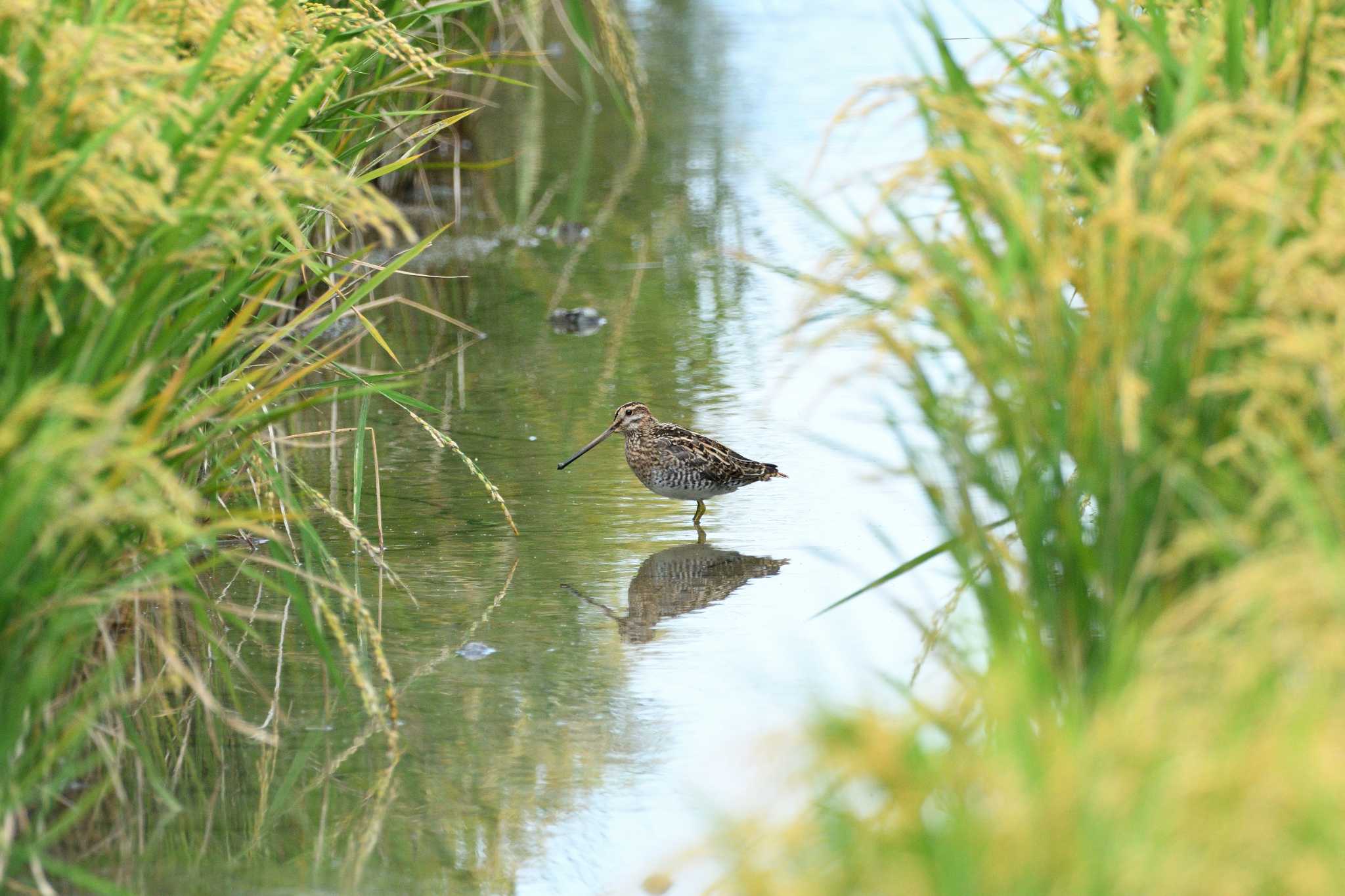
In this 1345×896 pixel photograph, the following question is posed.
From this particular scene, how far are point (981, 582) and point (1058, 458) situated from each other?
0.42 m

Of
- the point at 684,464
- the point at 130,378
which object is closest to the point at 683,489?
the point at 684,464

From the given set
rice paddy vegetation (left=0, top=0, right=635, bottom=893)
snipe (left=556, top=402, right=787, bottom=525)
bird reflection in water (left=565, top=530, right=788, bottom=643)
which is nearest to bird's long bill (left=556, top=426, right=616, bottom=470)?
snipe (left=556, top=402, right=787, bottom=525)

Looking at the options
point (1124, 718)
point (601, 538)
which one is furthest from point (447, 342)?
point (1124, 718)

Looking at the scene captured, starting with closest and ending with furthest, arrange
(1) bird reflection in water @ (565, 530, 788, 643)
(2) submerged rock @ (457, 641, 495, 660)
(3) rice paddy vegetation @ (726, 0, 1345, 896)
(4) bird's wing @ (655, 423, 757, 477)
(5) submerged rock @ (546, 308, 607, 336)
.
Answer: (3) rice paddy vegetation @ (726, 0, 1345, 896), (2) submerged rock @ (457, 641, 495, 660), (1) bird reflection in water @ (565, 530, 788, 643), (4) bird's wing @ (655, 423, 757, 477), (5) submerged rock @ (546, 308, 607, 336)

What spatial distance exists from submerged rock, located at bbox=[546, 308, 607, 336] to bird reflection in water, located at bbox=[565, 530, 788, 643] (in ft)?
8.95

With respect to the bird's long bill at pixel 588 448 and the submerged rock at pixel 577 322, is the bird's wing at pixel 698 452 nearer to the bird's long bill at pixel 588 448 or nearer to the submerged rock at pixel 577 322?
the bird's long bill at pixel 588 448

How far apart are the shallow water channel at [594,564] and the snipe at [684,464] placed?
0.15 m

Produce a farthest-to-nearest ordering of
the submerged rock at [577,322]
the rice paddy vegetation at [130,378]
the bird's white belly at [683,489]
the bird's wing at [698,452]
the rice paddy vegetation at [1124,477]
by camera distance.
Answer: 1. the submerged rock at [577,322]
2. the bird's white belly at [683,489]
3. the bird's wing at [698,452]
4. the rice paddy vegetation at [130,378]
5. the rice paddy vegetation at [1124,477]

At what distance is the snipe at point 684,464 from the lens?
6816mm

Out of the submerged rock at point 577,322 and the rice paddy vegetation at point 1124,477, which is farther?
the submerged rock at point 577,322

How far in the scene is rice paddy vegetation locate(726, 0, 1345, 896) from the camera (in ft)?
8.21

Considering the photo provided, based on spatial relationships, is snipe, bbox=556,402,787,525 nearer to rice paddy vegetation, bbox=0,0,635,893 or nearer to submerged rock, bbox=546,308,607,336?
submerged rock, bbox=546,308,607,336

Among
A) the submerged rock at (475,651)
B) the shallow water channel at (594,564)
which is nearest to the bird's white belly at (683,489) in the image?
the shallow water channel at (594,564)

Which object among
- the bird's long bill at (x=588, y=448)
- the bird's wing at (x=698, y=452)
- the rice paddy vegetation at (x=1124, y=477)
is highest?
the rice paddy vegetation at (x=1124, y=477)
